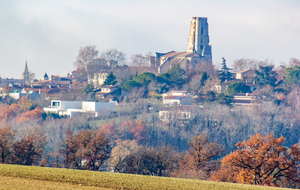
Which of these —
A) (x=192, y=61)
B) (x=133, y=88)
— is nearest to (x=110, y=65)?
(x=192, y=61)

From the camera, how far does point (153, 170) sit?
1734 inches

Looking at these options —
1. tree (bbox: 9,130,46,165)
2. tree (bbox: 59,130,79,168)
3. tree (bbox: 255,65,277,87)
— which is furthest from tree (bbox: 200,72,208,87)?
tree (bbox: 9,130,46,165)

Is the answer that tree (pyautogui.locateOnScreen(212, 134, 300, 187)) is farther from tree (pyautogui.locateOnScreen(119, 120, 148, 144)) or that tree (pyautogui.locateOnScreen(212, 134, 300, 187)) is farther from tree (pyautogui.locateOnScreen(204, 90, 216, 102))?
tree (pyautogui.locateOnScreen(204, 90, 216, 102))

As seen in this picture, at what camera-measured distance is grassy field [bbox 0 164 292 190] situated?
942 inches

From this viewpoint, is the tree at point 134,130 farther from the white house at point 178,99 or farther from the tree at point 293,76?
the tree at point 293,76

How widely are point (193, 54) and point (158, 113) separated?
39.7 metres

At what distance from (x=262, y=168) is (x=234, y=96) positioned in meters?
55.3

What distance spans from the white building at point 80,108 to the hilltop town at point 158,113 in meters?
0.14

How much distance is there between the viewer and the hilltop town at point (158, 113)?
45.8 metres

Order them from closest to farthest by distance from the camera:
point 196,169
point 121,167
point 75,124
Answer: point 196,169 → point 121,167 → point 75,124

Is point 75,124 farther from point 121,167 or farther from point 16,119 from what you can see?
point 121,167

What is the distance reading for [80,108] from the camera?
295ft

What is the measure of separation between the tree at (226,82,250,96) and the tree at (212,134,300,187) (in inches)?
2138

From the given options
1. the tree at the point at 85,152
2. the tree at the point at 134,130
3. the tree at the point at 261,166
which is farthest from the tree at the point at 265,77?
the tree at the point at 261,166
